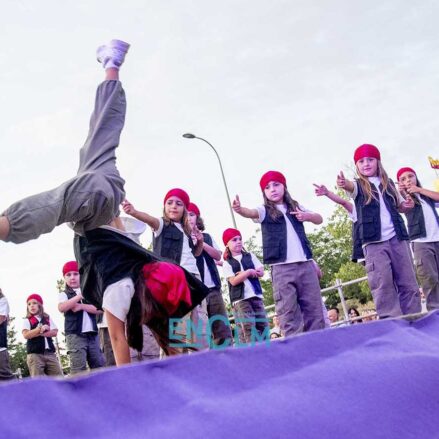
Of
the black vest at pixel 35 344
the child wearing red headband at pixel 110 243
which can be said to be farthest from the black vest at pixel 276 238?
the black vest at pixel 35 344

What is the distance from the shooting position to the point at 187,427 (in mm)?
1128

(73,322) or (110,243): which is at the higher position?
(110,243)

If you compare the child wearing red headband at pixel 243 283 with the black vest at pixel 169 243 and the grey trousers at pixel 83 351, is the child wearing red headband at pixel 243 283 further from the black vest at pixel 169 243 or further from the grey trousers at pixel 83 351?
the grey trousers at pixel 83 351

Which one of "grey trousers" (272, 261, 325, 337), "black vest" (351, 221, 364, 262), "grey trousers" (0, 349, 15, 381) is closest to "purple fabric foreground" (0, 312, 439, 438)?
"grey trousers" (272, 261, 325, 337)

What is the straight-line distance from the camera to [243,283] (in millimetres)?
6961

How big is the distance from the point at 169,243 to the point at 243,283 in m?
1.83

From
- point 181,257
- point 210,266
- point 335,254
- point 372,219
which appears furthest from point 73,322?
point 335,254

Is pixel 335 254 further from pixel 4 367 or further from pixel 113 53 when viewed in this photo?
pixel 113 53

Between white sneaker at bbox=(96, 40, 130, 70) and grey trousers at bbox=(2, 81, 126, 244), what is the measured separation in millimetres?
120

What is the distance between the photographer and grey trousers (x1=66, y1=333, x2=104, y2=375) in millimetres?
6891

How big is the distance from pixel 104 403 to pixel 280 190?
4540 millimetres

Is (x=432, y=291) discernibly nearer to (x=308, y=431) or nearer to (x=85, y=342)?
(x=85, y=342)

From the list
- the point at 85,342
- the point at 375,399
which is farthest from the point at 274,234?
the point at 375,399

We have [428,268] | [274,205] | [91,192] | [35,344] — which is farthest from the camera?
[35,344]
